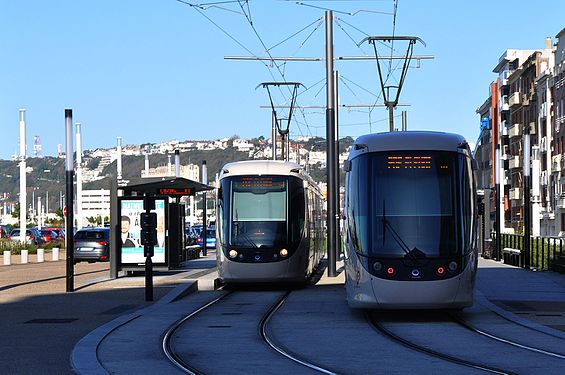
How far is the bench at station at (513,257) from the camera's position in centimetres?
4435

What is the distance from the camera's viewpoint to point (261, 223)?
30391mm

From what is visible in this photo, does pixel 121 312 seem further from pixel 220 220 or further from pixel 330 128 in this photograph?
pixel 330 128

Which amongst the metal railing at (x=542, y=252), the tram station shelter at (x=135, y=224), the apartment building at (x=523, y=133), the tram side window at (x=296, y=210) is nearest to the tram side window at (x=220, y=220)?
the tram side window at (x=296, y=210)

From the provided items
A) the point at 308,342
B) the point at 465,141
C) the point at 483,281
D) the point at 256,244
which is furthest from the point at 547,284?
the point at 308,342

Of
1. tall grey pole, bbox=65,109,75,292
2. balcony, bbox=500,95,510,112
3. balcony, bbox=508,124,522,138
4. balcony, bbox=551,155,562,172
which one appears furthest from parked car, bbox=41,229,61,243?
balcony, bbox=500,95,510,112

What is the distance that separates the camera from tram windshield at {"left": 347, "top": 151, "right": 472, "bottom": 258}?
66.0 ft

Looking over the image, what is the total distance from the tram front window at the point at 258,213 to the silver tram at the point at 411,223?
357 inches

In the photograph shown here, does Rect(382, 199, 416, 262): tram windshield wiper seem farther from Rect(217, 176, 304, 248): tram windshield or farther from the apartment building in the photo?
the apartment building

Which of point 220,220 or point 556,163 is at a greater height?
point 556,163

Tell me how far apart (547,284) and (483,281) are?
1907 millimetres

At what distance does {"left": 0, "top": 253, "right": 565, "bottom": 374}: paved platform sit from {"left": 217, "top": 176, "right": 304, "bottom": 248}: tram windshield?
153cm

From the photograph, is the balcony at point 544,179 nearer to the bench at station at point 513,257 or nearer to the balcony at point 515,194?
the balcony at point 515,194

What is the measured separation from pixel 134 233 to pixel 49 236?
46002mm

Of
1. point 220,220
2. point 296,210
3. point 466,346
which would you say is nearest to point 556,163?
point 296,210
